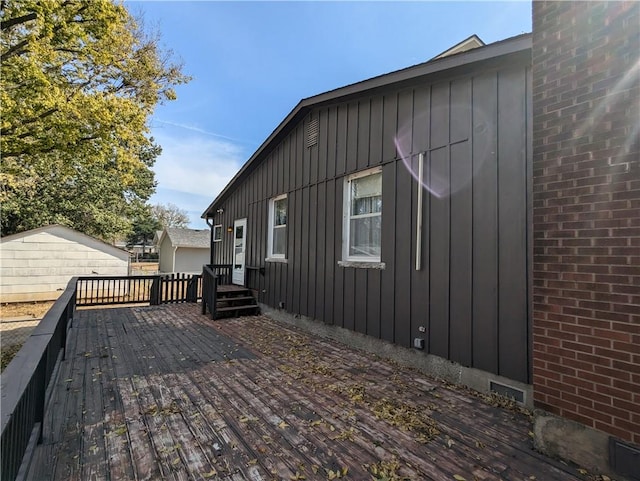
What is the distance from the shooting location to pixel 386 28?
22.3 feet

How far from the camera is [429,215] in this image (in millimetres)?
4277

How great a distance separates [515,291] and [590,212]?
1305 mm

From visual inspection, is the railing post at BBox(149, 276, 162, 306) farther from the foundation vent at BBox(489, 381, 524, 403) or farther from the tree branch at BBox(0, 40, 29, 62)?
the foundation vent at BBox(489, 381, 524, 403)

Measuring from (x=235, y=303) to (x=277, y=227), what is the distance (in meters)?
2.24

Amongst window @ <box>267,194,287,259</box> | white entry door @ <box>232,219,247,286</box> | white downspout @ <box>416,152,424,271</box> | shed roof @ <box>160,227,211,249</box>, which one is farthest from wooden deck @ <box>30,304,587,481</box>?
shed roof @ <box>160,227,211,249</box>

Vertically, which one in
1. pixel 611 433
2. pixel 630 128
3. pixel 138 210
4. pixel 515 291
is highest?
pixel 138 210

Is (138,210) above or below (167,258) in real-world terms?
above

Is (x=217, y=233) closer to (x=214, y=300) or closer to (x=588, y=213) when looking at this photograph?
(x=214, y=300)

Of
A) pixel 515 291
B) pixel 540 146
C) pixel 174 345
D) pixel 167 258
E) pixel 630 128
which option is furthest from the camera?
pixel 167 258

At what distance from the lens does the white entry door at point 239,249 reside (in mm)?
9815

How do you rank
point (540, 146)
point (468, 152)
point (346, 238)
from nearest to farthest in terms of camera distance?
point (540, 146), point (468, 152), point (346, 238)

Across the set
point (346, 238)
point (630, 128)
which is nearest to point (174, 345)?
point (346, 238)

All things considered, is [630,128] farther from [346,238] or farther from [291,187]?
[291,187]

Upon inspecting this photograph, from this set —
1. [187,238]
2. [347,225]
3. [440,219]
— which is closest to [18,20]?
[347,225]
